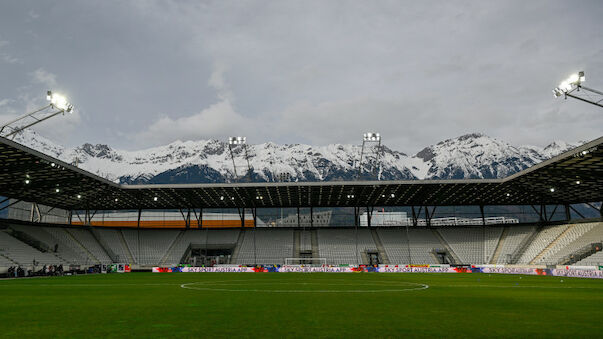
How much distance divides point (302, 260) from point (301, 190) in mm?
13513

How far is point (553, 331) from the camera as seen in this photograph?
10.3 m

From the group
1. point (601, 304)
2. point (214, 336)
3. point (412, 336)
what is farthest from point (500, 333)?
point (601, 304)

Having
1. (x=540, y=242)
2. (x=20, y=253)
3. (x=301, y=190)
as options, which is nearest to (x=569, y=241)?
(x=540, y=242)

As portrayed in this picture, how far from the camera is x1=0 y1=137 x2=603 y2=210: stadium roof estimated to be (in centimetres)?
4203

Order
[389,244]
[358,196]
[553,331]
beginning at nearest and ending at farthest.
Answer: [553,331]
[358,196]
[389,244]

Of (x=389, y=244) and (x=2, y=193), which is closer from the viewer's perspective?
(x=2, y=193)

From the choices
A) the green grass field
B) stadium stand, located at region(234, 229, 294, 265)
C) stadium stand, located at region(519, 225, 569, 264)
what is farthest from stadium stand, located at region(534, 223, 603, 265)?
the green grass field

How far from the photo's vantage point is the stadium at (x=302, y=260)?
11.9 meters

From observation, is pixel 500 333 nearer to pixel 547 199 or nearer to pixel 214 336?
pixel 214 336

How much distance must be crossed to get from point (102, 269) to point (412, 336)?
190 ft

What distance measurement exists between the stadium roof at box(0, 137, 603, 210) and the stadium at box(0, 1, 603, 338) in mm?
270

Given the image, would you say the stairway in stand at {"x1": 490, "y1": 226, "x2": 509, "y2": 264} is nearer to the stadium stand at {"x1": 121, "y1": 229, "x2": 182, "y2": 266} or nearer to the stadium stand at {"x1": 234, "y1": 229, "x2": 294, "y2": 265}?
the stadium stand at {"x1": 234, "y1": 229, "x2": 294, "y2": 265}

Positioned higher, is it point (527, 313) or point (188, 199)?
point (188, 199)

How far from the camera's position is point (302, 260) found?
68125 mm
